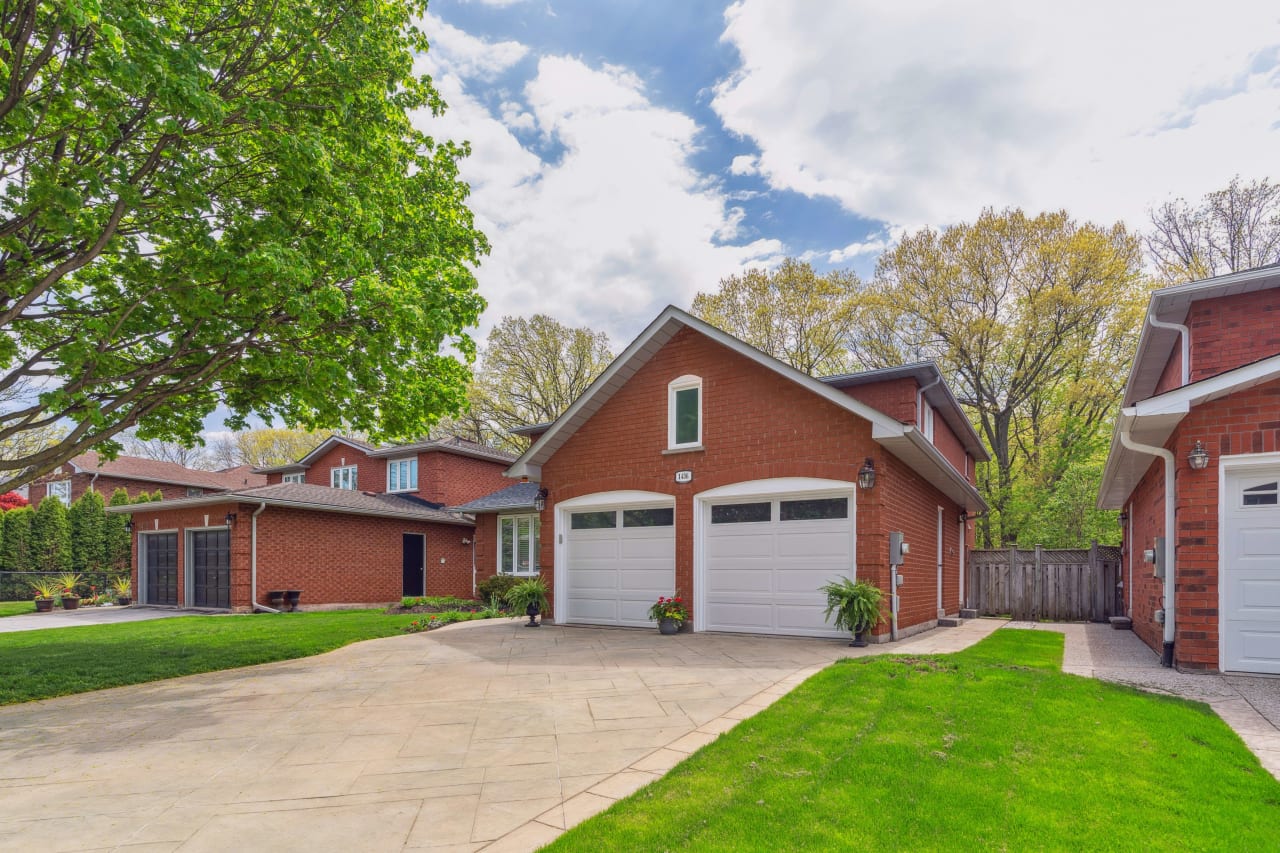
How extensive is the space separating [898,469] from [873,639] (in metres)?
2.76

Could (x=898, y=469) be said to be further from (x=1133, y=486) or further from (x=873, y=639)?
(x=1133, y=486)

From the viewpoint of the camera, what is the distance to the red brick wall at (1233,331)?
319 inches

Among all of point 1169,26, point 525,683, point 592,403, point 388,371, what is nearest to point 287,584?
point 592,403

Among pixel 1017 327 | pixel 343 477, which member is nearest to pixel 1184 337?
pixel 1017 327

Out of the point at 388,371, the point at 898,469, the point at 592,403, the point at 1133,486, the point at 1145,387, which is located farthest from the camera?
the point at 1133,486

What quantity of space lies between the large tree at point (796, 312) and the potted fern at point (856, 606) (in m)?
16.1

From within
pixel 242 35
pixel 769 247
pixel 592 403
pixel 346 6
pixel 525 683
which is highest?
pixel 769 247

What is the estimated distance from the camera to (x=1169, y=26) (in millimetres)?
8570

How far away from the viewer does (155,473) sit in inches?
1233

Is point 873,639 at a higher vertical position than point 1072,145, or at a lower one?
lower

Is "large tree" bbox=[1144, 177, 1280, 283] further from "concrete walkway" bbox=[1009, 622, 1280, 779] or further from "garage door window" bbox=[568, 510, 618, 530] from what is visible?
"garage door window" bbox=[568, 510, 618, 530]

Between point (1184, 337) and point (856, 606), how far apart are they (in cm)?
544

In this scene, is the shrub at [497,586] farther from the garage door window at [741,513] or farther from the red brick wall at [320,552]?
the garage door window at [741,513]

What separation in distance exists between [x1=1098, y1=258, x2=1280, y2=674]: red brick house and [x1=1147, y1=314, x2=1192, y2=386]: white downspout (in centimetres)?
3
